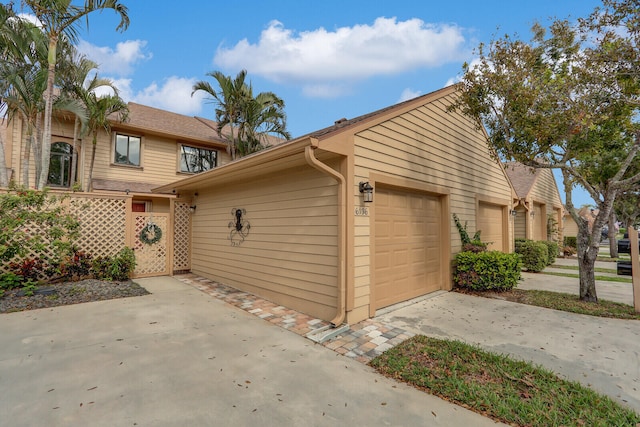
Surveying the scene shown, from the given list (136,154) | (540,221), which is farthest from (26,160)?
(540,221)

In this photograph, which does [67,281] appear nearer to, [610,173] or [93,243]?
[93,243]

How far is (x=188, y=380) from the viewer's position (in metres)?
2.71

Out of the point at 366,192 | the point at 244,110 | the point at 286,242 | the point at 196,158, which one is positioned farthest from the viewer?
the point at 196,158

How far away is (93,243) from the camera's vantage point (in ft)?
22.9

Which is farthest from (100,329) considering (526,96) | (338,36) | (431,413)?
(338,36)

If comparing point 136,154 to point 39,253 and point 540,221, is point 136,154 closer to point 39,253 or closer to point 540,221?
point 39,253

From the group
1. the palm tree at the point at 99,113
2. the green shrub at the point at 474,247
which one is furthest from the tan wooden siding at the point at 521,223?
the palm tree at the point at 99,113

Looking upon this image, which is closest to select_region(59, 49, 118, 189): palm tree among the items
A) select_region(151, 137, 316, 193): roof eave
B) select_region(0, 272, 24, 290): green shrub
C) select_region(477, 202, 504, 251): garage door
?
select_region(151, 137, 316, 193): roof eave

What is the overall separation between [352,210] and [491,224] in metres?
6.28

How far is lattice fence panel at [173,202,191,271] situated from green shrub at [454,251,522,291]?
7.37 meters

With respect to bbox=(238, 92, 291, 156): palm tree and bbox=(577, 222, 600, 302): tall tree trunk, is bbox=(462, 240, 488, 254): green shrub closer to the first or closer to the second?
bbox=(577, 222, 600, 302): tall tree trunk

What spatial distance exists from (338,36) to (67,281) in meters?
10.5

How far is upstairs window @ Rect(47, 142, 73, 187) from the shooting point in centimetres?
925

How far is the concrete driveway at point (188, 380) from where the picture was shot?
2.21 metres
